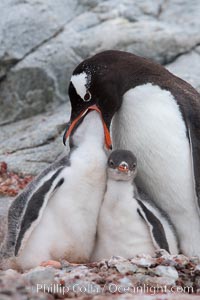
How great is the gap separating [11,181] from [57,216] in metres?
2.62

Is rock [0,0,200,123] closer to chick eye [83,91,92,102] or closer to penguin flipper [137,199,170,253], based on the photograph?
chick eye [83,91,92,102]

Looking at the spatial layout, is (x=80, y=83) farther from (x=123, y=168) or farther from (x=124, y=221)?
(x=124, y=221)

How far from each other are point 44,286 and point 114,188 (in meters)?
1.38

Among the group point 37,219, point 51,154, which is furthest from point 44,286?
point 51,154

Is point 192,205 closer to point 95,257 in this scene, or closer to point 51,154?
point 95,257

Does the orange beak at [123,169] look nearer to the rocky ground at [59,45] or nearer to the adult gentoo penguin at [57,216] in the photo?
the adult gentoo penguin at [57,216]

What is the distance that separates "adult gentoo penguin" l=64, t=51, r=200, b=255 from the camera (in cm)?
567

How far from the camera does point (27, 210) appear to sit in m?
5.24

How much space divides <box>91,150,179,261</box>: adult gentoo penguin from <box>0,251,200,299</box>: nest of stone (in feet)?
1.31

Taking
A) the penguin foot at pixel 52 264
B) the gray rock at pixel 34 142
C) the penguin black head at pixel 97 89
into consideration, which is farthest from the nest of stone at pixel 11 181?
the penguin foot at pixel 52 264

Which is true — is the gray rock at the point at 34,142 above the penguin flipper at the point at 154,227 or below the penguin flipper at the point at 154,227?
below

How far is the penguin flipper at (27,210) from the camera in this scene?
5.21 m

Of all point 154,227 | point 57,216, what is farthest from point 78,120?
point 154,227

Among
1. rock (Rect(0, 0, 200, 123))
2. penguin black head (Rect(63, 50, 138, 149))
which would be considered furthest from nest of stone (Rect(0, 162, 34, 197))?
penguin black head (Rect(63, 50, 138, 149))
